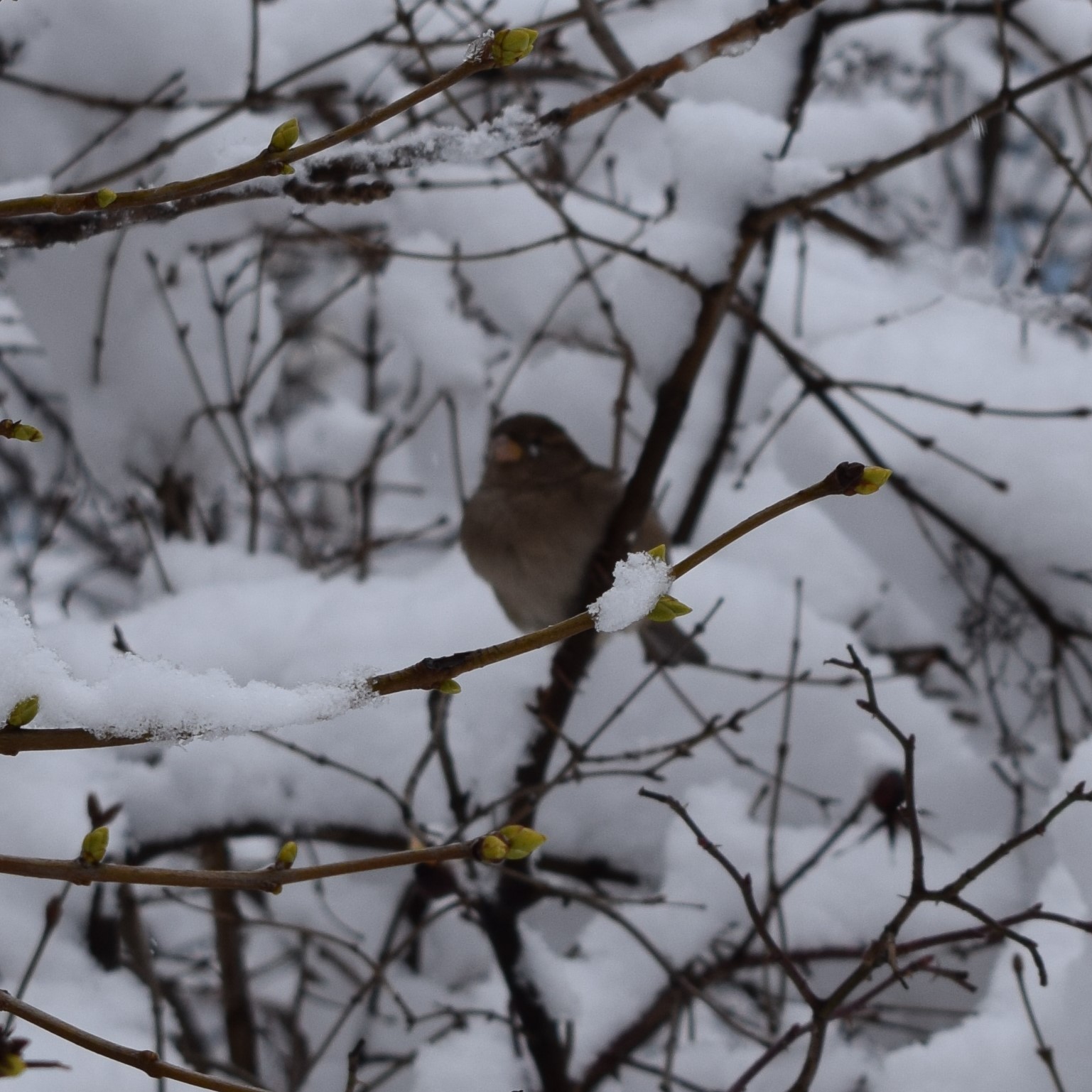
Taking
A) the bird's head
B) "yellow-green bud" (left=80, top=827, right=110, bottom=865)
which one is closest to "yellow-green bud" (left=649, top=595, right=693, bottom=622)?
"yellow-green bud" (left=80, top=827, right=110, bottom=865)

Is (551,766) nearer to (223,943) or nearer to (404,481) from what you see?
(223,943)

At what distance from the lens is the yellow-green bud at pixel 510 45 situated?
3.38 feet

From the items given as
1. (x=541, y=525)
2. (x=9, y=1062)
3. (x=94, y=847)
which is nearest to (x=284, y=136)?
(x=94, y=847)

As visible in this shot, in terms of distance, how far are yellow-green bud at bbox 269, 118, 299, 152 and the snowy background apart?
699mm

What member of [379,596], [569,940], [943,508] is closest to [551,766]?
[569,940]

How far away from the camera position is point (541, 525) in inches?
135

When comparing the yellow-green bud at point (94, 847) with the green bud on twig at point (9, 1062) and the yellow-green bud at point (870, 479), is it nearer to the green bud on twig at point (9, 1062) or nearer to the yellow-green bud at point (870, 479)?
the green bud on twig at point (9, 1062)

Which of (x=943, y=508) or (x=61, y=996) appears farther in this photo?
(x=943, y=508)

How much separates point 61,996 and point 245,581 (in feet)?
4.61

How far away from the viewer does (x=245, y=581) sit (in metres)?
3.49

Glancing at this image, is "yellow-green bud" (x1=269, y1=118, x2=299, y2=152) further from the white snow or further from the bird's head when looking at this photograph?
the bird's head

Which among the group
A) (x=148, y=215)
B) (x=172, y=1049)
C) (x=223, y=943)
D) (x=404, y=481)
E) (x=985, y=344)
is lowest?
(x=172, y=1049)

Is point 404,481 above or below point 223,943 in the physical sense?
above

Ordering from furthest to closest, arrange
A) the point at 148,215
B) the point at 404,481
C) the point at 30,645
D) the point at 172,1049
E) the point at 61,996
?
1. the point at 404,481
2. the point at 172,1049
3. the point at 61,996
4. the point at 148,215
5. the point at 30,645
